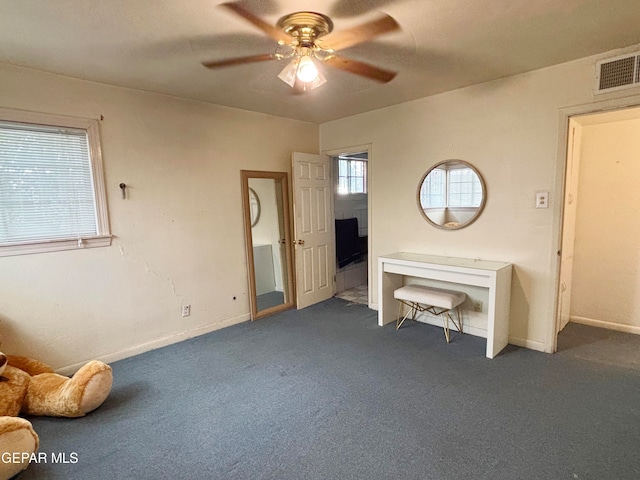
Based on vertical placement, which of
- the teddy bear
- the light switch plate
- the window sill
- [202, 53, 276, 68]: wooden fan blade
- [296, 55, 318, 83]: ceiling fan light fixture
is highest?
[202, 53, 276, 68]: wooden fan blade

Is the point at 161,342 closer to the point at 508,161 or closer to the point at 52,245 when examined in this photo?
the point at 52,245

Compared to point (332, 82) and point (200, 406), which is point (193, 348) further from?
point (332, 82)

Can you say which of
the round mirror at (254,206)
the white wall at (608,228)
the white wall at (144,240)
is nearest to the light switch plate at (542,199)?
the white wall at (608,228)

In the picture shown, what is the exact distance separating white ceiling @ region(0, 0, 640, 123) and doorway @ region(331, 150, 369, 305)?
94.8 inches

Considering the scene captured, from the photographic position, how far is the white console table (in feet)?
9.43

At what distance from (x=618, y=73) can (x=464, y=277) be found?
6.27 ft

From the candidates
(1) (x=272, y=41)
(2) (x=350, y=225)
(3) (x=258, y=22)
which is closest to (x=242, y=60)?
(1) (x=272, y=41)

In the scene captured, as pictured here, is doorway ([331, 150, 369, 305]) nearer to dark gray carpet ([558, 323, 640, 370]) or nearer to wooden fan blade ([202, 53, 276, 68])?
dark gray carpet ([558, 323, 640, 370])

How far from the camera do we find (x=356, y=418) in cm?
214

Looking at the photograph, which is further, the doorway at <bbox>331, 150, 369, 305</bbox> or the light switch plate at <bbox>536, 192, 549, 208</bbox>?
the doorway at <bbox>331, 150, 369, 305</bbox>

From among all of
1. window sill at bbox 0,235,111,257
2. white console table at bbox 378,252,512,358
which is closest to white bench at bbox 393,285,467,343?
white console table at bbox 378,252,512,358

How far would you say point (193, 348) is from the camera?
10.7 feet

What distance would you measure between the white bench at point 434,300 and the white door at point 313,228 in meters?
1.26

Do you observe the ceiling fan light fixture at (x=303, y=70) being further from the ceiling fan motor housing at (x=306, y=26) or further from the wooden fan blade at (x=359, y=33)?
the wooden fan blade at (x=359, y=33)
